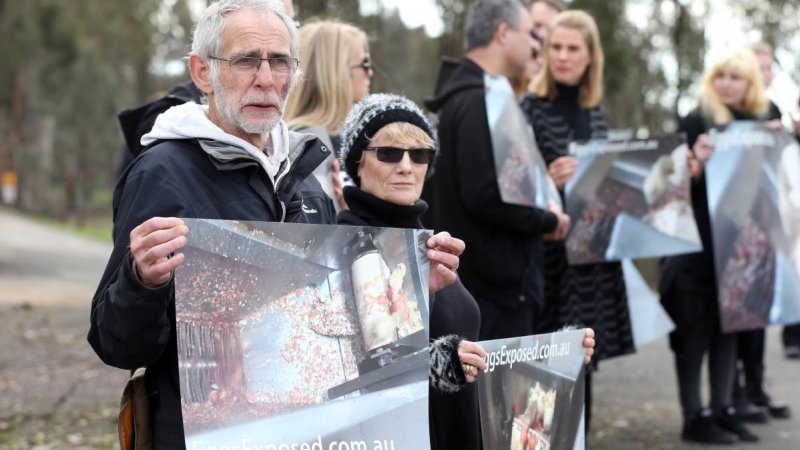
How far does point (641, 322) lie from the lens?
5.66 metres

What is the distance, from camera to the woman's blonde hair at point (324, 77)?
4.45 meters

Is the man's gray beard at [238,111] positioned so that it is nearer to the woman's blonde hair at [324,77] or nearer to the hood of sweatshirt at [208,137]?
the hood of sweatshirt at [208,137]

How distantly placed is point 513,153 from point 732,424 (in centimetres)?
264

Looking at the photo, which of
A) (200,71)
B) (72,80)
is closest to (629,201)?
(200,71)

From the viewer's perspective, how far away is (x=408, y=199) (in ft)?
10.7

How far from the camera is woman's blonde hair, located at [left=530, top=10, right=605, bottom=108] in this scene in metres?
5.70

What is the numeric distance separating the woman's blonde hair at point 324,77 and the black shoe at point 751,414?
3.92 m

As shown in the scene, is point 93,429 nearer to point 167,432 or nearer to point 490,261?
point 490,261

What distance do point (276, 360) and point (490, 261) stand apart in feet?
8.68

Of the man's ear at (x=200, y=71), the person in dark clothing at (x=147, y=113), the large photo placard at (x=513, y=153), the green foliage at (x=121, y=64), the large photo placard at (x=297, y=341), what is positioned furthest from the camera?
the green foliage at (x=121, y=64)

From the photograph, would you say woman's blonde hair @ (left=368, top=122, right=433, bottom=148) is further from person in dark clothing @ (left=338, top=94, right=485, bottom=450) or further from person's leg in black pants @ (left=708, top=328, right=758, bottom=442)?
person's leg in black pants @ (left=708, top=328, right=758, bottom=442)

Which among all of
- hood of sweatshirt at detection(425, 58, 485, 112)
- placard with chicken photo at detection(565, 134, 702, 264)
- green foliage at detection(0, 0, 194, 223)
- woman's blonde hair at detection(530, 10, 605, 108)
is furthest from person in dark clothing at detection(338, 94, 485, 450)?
green foliage at detection(0, 0, 194, 223)

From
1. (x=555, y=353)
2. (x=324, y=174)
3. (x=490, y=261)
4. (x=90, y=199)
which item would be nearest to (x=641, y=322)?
(x=490, y=261)

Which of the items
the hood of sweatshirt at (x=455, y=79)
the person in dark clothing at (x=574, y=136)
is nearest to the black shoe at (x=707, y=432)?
the person in dark clothing at (x=574, y=136)
